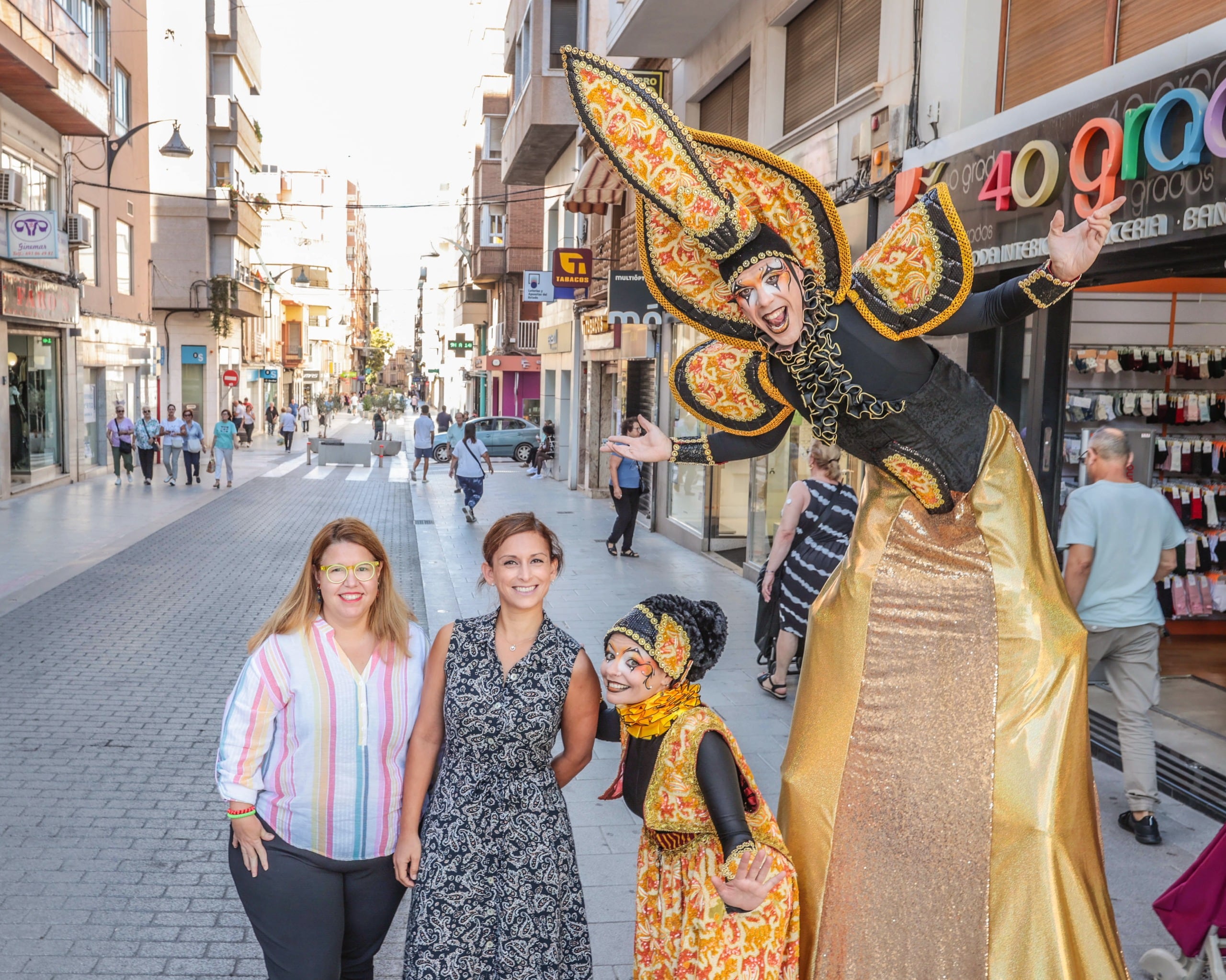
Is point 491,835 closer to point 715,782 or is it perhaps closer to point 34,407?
point 715,782

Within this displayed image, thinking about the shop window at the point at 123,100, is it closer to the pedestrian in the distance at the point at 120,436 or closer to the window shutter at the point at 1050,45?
the pedestrian in the distance at the point at 120,436

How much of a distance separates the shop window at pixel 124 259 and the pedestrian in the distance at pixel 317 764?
89.7 ft

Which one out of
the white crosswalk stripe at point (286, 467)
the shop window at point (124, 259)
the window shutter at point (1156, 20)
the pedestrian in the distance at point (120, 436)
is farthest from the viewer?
the white crosswalk stripe at point (286, 467)

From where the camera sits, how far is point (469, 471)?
57.6 ft

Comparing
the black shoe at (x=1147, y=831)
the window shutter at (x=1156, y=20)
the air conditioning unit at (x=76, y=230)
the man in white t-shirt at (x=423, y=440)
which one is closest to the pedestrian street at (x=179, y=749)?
the black shoe at (x=1147, y=831)

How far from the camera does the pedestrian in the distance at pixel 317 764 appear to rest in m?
3.00

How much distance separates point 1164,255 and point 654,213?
4039mm

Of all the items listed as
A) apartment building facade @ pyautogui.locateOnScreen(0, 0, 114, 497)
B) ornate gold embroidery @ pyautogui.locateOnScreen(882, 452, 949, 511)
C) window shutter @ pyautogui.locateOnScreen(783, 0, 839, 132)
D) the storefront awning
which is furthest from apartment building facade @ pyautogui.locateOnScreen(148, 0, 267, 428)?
ornate gold embroidery @ pyautogui.locateOnScreen(882, 452, 949, 511)

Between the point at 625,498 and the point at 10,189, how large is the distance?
12544mm

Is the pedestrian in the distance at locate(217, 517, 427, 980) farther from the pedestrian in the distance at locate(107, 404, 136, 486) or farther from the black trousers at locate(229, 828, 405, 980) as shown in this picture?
the pedestrian in the distance at locate(107, 404, 136, 486)

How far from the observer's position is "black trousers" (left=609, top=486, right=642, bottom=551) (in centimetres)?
1395

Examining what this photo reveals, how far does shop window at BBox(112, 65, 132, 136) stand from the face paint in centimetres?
2801

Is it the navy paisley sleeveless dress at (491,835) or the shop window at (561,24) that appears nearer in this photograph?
the navy paisley sleeveless dress at (491,835)

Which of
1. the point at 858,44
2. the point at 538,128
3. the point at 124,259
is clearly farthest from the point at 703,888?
the point at 124,259
